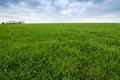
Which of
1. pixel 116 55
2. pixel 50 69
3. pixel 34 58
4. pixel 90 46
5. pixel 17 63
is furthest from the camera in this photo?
pixel 90 46

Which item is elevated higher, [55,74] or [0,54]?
[0,54]

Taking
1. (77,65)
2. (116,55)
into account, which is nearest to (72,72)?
(77,65)

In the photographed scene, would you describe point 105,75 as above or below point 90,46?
below

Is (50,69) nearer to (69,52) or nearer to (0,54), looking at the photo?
(69,52)

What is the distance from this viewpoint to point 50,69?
2945 mm

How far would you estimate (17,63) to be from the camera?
3.19m

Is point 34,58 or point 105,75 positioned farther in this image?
point 34,58

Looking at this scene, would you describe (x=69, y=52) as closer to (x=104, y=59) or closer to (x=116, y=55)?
(x=104, y=59)

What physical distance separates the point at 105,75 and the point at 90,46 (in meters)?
2.20

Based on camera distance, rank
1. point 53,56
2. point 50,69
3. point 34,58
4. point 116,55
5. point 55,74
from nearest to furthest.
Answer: point 55,74, point 50,69, point 34,58, point 53,56, point 116,55

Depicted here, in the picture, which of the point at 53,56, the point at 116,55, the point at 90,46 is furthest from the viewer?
the point at 90,46

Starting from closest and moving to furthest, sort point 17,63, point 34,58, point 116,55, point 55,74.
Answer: point 55,74 < point 17,63 < point 34,58 < point 116,55

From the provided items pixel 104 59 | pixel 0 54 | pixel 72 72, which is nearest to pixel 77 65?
pixel 72 72

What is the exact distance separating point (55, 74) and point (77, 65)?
2.66 feet
